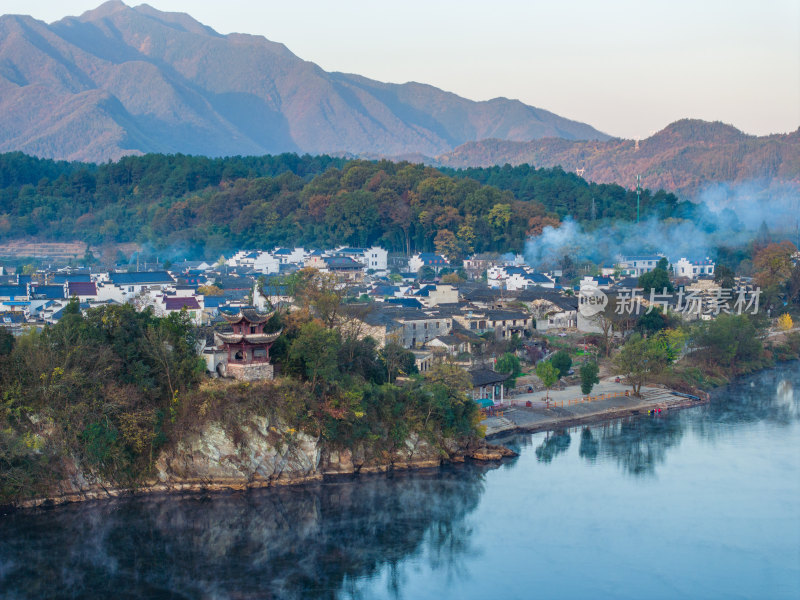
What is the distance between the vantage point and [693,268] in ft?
108

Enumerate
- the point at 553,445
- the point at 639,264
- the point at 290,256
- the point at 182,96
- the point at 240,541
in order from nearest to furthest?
the point at 240,541, the point at 553,445, the point at 639,264, the point at 290,256, the point at 182,96

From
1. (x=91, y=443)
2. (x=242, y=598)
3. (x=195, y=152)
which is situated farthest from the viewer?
(x=195, y=152)

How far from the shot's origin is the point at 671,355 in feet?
62.0

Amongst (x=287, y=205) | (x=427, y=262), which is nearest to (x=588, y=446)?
(x=427, y=262)

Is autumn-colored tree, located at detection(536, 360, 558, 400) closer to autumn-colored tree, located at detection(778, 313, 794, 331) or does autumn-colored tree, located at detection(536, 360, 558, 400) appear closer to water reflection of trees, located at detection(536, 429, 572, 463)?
water reflection of trees, located at detection(536, 429, 572, 463)

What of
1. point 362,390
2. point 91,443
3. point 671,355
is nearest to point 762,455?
point 671,355

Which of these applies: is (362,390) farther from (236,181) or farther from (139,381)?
(236,181)

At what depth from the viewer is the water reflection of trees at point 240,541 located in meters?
10.2

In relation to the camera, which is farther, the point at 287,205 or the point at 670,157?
the point at 670,157

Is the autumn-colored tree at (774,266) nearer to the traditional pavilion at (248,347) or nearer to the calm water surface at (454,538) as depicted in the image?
the calm water surface at (454,538)

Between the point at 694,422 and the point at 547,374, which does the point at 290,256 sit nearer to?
the point at 547,374

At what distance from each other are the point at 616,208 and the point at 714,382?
898 inches

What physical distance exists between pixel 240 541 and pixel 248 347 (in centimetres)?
314

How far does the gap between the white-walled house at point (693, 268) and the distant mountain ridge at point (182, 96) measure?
55757mm
